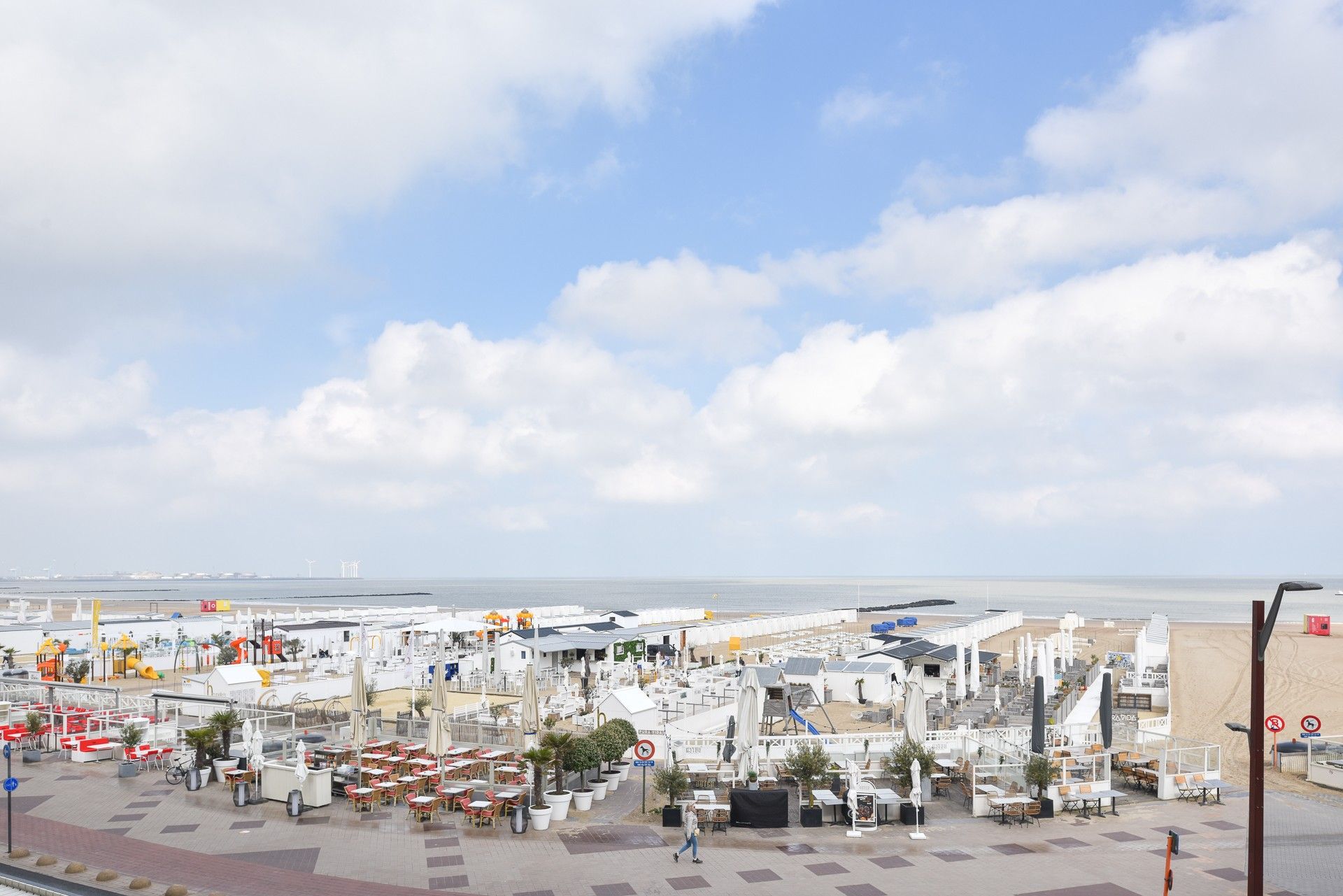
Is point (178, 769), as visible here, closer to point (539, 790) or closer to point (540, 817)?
point (539, 790)

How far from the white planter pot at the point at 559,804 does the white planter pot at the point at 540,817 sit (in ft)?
1.23

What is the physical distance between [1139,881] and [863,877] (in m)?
3.70

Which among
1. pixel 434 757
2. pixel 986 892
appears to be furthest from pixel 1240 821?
pixel 434 757

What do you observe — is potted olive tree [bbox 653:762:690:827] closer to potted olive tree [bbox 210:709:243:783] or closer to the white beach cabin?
the white beach cabin

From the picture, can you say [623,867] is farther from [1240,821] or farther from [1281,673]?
Result: [1281,673]

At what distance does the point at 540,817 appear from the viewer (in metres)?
15.5

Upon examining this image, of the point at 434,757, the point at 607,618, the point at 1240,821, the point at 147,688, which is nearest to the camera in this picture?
the point at 1240,821

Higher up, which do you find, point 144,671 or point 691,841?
point 691,841

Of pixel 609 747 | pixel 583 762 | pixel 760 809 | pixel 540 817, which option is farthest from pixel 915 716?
pixel 540 817

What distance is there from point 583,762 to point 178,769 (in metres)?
9.00

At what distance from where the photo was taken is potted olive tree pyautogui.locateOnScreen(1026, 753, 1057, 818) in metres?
16.5

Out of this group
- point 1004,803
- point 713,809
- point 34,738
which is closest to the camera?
point 713,809

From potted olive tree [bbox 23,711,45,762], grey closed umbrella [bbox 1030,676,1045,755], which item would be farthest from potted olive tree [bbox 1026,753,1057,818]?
potted olive tree [bbox 23,711,45,762]

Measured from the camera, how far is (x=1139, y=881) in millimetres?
12656
